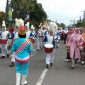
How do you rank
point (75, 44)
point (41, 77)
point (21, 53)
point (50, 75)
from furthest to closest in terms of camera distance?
point (75, 44) < point (50, 75) < point (41, 77) < point (21, 53)

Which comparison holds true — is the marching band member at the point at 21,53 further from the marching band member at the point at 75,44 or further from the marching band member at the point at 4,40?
the marching band member at the point at 4,40

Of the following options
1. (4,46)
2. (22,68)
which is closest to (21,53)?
(22,68)

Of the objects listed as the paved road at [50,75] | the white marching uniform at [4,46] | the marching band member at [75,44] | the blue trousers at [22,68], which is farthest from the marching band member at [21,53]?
the white marching uniform at [4,46]

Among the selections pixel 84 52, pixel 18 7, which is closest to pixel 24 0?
pixel 18 7

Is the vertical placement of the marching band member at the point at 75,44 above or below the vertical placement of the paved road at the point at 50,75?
above

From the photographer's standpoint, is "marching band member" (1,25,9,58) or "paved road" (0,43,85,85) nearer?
"paved road" (0,43,85,85)

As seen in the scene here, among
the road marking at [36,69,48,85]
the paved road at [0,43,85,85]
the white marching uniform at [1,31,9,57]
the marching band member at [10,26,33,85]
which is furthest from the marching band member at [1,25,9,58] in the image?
the marching band member at [10,26,33,85]

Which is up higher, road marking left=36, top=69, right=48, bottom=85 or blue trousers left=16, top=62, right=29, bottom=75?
blue trousers left=16, top=62, right=29, bottom=75

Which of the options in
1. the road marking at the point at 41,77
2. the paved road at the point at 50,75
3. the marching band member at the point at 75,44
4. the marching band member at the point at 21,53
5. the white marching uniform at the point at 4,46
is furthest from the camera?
the white marching uniform at the point at 4,46

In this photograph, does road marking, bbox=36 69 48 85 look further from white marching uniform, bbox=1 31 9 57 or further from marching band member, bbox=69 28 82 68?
white marching uniform, bbox=1 31 9 57

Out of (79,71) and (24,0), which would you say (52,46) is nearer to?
(79,71)

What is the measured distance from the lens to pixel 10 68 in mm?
16531

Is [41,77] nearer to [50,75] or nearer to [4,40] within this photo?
[50,75]

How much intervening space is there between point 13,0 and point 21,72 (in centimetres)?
4216
